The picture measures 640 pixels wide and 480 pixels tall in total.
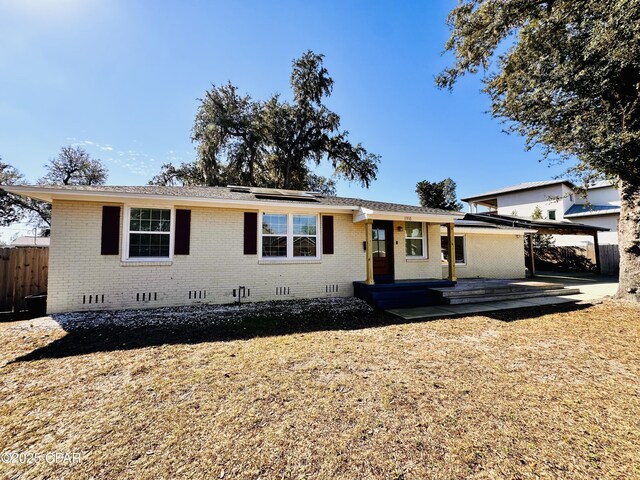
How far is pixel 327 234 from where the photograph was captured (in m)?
8.91

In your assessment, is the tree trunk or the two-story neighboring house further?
the two-story neighboring house

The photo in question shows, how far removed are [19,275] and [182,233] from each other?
16.3 feet

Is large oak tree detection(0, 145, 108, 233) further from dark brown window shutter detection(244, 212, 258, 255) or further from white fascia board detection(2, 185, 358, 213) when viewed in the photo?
dark brown window shutter detection(244, 212, 258, 255)

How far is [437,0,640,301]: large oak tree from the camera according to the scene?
21.3ft

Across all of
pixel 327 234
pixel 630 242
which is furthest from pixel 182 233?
pixel 630 242

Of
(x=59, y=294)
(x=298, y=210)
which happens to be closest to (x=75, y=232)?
(x=59, y=294)

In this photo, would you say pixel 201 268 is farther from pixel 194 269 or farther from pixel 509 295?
pixel 509 295

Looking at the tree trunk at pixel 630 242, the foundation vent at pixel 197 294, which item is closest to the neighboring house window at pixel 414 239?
the tree trunk at pixel 630 242

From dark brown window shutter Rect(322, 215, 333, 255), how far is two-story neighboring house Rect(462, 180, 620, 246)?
2145cm

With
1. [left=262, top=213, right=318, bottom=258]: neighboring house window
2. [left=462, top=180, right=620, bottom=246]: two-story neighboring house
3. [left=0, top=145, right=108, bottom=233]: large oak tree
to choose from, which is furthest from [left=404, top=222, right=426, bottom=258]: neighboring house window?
[left=0, top=145, right=108, bottom=233]: large oak tree

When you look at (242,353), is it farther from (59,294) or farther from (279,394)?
(59,294)

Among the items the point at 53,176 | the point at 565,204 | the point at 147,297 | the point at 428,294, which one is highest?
the point at 53,176

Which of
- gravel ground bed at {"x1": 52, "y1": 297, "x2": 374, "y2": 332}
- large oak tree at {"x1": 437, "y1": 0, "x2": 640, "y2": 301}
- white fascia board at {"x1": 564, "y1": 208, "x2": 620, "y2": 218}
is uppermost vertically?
large oak tree at {"x1": 437, "y1": 0, "x2": 640, "y2": 301}

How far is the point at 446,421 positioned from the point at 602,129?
29.9 ft
